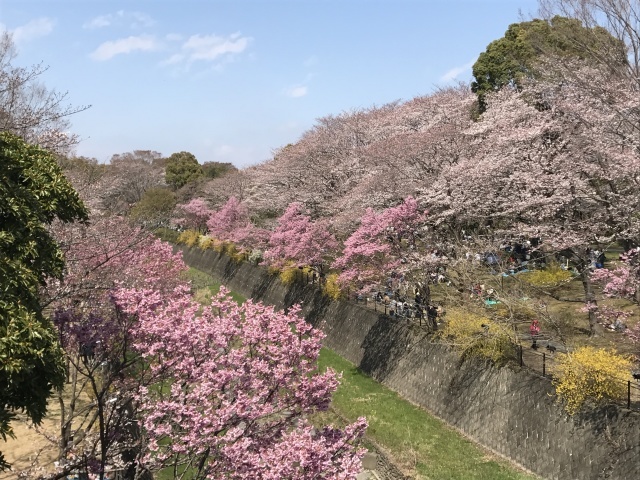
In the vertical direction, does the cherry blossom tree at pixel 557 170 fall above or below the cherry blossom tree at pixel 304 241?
above

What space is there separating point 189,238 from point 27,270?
200ft

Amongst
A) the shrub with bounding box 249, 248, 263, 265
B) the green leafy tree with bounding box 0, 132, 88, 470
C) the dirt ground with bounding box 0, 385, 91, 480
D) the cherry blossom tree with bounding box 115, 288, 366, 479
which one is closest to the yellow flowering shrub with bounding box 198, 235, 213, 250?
the shrub with bounding box 249, 248, 263, 265

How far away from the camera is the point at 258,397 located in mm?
11102

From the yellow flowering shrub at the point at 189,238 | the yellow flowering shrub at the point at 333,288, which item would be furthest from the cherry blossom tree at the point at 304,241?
the yellow flowering shrub at the point at 189,238

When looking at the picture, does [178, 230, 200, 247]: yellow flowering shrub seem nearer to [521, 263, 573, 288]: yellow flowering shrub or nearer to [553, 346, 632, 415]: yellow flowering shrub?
[521, 263, 573, 288]: yellow flowering shrub

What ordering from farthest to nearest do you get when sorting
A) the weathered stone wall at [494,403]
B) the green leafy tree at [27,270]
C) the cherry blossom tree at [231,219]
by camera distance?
1. the cherry blossom tree at [231,219]
2. the weathered stone wall at [494,403]
3. the green leafy tree at [27,270]

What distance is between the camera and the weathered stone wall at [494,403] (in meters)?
14.3

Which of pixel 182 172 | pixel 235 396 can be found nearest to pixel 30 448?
pixel 235 396

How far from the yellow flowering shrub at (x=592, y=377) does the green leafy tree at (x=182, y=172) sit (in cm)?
7442

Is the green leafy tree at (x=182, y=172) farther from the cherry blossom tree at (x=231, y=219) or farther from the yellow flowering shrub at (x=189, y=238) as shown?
the cherry blossom tree at (x=231, y=219)

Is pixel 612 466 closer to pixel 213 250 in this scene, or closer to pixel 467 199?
pixel 467 199

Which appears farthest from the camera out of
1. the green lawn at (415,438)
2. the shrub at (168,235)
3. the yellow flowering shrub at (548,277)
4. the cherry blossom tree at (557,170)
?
the shrub at (168,235)

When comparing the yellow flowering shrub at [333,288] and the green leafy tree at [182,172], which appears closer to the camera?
the yellow flowering shrub at [333,288]

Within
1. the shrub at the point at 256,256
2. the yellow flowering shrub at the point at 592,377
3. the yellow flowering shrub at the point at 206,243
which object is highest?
the yellow flowering shrub at the point at 206,243
